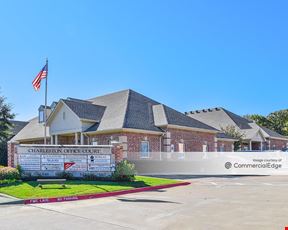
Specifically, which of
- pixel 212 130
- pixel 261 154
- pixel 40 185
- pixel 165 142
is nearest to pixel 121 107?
pixel 165 142

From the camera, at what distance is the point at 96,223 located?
30.6ft

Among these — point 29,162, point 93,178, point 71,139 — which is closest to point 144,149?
point 71,139

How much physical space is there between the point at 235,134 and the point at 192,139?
1297 cm

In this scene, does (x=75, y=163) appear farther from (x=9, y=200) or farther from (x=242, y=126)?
(x=242, y=126)

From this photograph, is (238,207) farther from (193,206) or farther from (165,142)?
(165,142)

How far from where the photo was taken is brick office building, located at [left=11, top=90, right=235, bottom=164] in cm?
2819

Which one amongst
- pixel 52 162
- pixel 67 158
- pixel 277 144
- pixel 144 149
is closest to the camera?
pixel 52 162

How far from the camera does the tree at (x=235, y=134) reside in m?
43.4

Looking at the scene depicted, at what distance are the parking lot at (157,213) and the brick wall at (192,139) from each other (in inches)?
632

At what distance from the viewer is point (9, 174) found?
18016 millimetres

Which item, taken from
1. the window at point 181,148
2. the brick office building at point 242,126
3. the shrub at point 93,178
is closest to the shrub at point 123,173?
the shrub at point 93,178

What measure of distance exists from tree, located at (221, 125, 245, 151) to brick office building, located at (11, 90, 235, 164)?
7399 mm

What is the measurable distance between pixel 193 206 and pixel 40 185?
764cm

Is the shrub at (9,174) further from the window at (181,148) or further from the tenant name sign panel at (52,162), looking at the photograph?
the window at (181,148)
